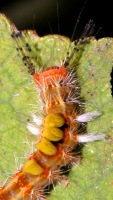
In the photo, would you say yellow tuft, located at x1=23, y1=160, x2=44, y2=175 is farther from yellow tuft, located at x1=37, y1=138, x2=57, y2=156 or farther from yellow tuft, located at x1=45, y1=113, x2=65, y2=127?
yellow tuft, located at x1=45, y1=113, x2=65, y2=127

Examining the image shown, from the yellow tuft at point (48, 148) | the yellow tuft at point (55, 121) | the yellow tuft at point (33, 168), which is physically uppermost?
the yellow tuft at point (55, 121)

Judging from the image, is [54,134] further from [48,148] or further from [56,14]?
[56,14]

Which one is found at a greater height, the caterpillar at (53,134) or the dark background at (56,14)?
the dark background at (56,14)

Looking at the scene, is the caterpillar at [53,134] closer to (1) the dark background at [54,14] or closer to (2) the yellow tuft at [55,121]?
(2) the yellow tuft at [55,121]

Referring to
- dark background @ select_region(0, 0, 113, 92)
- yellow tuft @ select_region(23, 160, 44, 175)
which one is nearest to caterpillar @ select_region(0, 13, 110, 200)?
yellow tuft @ select_region(23, 160, 44, 175)

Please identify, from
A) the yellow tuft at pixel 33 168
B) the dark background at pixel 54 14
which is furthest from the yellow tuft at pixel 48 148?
the dark background at pixel 54 14

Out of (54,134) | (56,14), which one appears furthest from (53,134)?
(56,14)

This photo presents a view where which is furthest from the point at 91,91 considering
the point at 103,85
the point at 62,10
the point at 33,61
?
the point at 62,10
